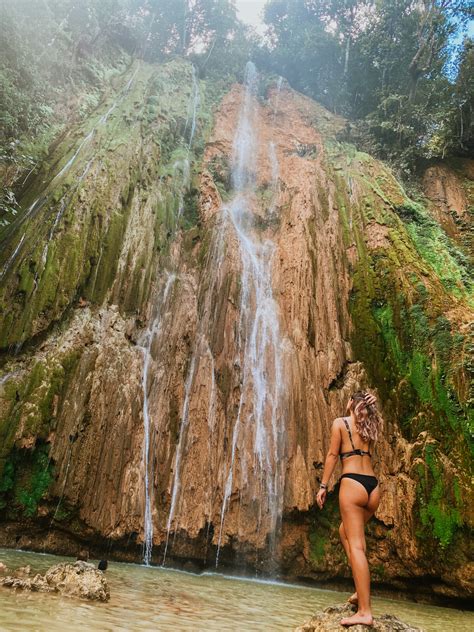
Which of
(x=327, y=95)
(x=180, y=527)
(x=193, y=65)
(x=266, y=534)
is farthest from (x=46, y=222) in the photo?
(x=327, y=95)

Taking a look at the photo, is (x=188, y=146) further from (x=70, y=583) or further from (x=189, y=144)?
(x=70, y=583)

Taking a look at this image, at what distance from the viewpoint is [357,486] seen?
3605mm

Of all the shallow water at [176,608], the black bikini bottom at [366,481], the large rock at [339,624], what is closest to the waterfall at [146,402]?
the shallow water at [176,608]

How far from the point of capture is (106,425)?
9.46 m

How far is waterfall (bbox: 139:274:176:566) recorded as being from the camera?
8.76 meters

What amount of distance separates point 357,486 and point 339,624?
3.31ft

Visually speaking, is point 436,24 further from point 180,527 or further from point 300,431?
point 180,527

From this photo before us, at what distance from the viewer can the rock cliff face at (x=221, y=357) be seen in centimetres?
874

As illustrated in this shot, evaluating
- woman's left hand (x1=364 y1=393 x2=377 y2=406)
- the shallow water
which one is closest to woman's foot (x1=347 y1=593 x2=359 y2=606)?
the shallow water

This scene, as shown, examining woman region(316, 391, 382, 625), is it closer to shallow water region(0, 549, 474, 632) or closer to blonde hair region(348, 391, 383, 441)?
blonde hair region(348, 391, 383, 441)

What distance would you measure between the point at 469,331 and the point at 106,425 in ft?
27.9

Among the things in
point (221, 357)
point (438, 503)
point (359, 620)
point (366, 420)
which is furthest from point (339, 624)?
point (221, 357)

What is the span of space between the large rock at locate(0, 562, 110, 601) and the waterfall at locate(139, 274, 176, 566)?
13.9 feet

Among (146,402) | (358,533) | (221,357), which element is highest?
(221,357)
